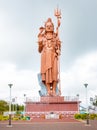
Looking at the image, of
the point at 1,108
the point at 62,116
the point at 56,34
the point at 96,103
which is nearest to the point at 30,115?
A: the point at 62,116

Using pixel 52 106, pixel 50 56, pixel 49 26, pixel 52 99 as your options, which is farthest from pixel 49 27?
pixel 52 106

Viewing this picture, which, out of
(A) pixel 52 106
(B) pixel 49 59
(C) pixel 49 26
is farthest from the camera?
(B) pixel 49 59

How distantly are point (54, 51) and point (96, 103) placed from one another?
31.7 m

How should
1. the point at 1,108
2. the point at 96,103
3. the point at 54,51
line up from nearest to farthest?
the point at 54,51
the point at 96,103
the point at 1,108

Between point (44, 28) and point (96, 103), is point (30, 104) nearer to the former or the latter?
point (44, 28)

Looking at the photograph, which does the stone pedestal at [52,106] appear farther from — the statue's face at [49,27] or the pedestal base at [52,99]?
the statue's face at [49,27]

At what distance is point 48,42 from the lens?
4319 centimetres

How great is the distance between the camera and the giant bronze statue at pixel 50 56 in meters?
43.2

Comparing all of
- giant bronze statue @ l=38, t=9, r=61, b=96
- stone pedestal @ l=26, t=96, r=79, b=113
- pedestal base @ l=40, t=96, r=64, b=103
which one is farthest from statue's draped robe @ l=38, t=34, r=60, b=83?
stone pedestal @ l=26, t=96, r=79, b=113

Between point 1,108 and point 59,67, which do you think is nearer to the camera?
point 59,67

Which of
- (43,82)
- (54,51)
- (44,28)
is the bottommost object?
(43,82)

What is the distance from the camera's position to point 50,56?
4322 centimetres

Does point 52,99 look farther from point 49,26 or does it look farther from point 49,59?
point 49,26

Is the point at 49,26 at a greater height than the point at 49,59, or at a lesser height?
greater
